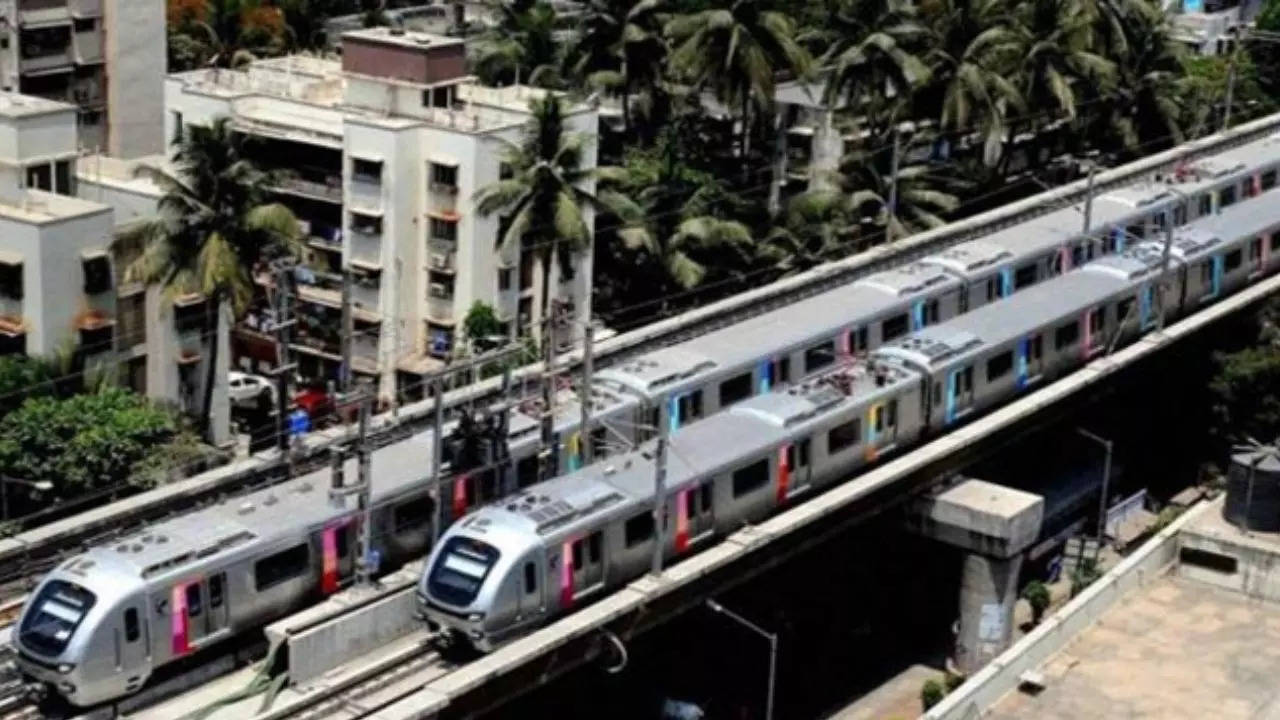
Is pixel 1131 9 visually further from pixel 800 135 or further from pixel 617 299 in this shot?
pixel 617 299

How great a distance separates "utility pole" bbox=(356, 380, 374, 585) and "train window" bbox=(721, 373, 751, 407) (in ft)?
36.6

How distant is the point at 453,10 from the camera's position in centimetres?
10156

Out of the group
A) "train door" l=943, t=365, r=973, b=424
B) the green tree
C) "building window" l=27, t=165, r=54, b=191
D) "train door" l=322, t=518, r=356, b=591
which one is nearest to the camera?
"train door" l=322, t=518, r=356, b=591

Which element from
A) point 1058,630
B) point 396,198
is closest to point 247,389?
point 396,198

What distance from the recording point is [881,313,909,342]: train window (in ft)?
177

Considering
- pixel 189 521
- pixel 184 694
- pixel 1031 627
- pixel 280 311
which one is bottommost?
pixel 1031 627

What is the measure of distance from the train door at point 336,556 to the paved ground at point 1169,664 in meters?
12.4

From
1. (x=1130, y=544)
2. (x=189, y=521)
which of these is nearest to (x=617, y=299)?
(x=1130, y=544)

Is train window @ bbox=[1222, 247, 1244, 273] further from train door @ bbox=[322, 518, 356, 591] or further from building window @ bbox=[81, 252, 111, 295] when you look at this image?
train door @ bbox=[322, 518, 356, 591]

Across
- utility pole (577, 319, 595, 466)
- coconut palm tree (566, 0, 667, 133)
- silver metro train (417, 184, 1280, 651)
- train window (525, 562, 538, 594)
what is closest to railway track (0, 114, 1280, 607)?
utility pole (577, 319, 595, 466)

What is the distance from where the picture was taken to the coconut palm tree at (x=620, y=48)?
7544cm

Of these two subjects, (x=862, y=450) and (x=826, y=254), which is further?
(x=826, y=254)

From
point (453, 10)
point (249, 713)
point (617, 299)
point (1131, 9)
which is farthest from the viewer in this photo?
point (453, 10)

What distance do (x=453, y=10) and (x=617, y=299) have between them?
34.4 m
